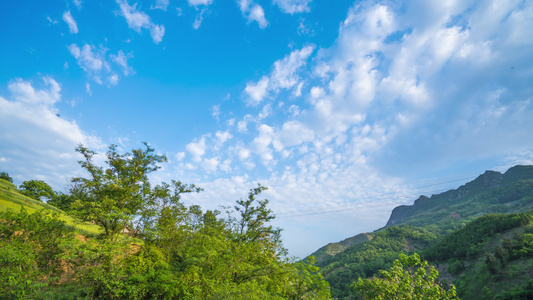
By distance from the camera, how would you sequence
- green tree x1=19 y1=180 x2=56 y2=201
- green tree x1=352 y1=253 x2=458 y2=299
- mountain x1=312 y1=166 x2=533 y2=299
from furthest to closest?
mountain x1=312 y1=166 x2=533 y2=299, green tree x1=19 y1=180 x2=56 y2=201, green tree x1=352 y1=253 x2=458 y2=299

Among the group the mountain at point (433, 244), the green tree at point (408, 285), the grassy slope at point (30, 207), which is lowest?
the mountain at point (433, 244)

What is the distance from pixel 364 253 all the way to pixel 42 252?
163 metres

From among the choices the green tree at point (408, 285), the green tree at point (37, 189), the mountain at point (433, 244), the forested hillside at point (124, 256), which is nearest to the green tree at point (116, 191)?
the forested hillside at point (124, 256)

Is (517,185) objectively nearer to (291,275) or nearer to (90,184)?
(291,275)

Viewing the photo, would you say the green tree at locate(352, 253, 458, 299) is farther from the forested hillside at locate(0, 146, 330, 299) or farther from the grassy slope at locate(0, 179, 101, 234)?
the grassy slope at locate(0, 179, 101, 234)

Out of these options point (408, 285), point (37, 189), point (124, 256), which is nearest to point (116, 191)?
point (124, 256)

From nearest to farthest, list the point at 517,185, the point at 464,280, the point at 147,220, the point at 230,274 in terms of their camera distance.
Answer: the point at 230,274 < the point at 147,220 < the point at 464,280 < the point at 517,185

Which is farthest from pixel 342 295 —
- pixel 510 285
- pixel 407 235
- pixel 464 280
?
pixel 407 235

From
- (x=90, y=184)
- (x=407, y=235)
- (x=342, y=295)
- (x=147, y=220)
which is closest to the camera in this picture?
(x=90, y=184)

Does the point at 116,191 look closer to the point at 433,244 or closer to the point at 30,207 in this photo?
the point at 30,207

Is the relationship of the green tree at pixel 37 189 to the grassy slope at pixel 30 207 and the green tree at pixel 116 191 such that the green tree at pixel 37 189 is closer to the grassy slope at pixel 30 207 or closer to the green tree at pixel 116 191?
the grassy slope at pixel 30 207

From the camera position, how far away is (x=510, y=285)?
2026 inches

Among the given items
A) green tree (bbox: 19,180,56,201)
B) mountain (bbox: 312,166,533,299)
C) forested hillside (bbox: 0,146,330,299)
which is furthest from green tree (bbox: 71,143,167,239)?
mountain (bbox: 312,166,533,299)

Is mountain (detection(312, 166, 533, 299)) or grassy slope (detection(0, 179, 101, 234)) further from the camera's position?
mountain (detection(312, 166, 533, 299))
